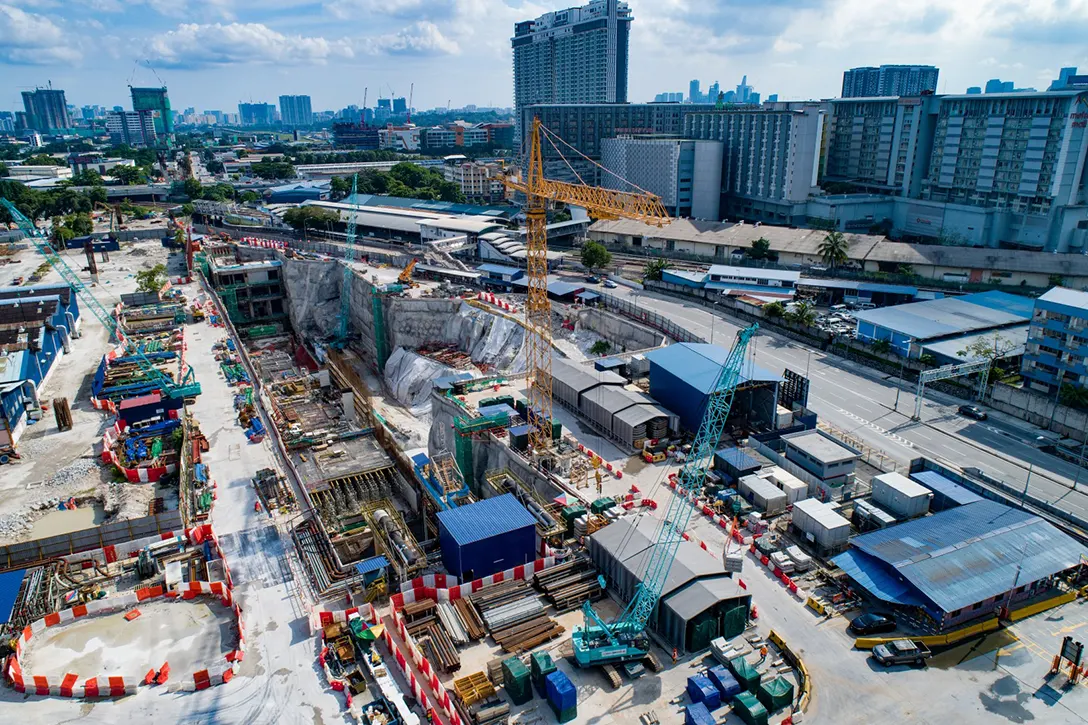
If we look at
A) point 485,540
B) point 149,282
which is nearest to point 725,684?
point 485,540

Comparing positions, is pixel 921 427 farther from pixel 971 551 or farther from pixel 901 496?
pixel 971 551

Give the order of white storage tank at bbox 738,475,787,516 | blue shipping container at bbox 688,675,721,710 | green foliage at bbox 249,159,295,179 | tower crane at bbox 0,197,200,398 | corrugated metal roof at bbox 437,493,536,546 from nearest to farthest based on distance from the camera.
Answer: blue shipping container at bbox 688,675,721,710
corrugated metal roof at bbox 437,493,536,546
white storage tank at bbox 738,475,787,516
tower crane at bbox 0,197,200,398
green foliage at bbox 249,159,295,179

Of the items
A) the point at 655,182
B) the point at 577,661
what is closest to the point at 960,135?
the point at 655,182

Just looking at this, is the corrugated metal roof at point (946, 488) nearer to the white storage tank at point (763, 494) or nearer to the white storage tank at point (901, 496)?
the white storage tank at point (901, 496)

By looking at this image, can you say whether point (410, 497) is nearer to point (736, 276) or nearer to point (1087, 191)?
point (736, 276)

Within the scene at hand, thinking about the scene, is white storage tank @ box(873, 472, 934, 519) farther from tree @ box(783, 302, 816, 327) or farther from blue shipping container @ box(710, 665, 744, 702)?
tree @ box(783, 302, 816, 327)

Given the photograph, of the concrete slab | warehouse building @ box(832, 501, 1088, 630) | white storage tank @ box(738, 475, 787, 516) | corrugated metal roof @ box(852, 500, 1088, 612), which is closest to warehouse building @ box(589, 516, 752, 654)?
white storage tank @ box(738, 475, 787, 516)

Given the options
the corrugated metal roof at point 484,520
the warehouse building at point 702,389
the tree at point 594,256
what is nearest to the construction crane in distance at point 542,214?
the warehouse building at point 702,389
